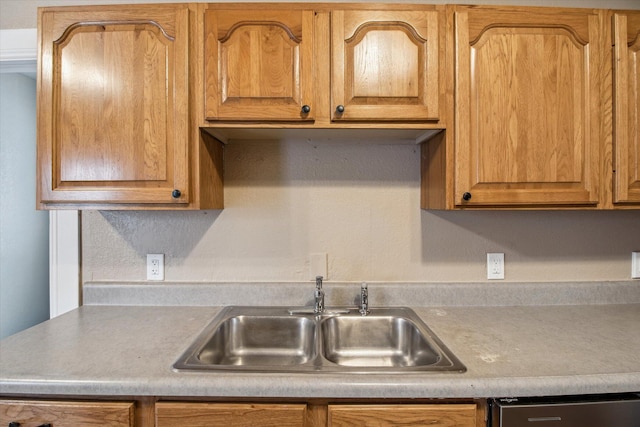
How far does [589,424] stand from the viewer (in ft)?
2.81

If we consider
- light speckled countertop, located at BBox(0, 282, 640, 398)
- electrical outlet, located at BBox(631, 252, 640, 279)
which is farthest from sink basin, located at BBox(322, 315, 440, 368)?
electrical outlet, located at BBox(631, 252, 640, 279)

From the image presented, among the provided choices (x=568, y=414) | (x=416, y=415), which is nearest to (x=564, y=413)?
(x=568, y=414)

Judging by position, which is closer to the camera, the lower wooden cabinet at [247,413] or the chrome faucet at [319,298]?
the lower wooden cabinet at [247,413]

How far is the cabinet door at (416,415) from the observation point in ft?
2.81

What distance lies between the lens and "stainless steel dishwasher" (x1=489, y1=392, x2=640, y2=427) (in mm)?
848

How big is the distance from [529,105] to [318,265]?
101 cm

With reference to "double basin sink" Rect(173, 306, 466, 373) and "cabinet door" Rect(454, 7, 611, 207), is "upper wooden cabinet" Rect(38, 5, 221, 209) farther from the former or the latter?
"cabinet door" Rect(454, 7, 611, 207)

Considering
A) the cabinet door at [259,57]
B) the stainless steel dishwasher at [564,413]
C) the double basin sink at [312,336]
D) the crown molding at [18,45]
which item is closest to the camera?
the stainless steel dishwasher at [564,413]

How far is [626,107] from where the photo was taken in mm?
1176

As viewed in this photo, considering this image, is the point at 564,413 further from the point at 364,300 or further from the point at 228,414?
the point at 228,414

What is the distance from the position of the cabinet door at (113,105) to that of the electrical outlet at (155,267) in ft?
1.28

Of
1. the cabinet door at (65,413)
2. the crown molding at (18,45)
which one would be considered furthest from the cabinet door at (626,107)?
the crown molding at (18,45)

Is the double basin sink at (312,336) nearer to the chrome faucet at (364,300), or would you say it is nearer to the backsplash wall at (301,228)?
the chrome faucet at (364,300)

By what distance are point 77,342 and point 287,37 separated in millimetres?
1230
